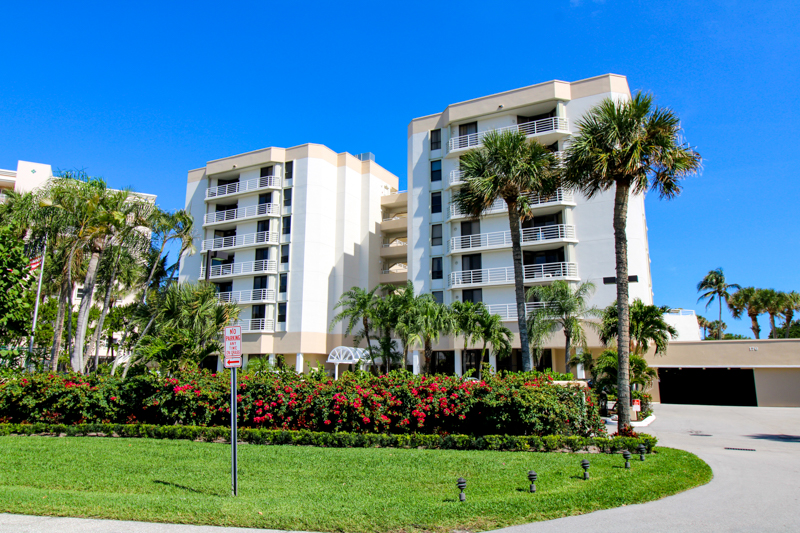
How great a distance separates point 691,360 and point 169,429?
30937 millimetres

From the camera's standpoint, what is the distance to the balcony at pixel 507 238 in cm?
3394

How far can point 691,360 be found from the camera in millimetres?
33094

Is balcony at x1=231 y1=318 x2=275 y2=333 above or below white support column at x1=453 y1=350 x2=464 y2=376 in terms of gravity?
above

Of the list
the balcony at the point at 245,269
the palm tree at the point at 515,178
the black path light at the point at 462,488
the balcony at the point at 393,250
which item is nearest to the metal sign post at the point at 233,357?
the black path light at the point at 462,488

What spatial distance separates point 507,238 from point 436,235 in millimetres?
5550

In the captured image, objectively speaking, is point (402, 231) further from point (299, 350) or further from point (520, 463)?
point (520, 463)

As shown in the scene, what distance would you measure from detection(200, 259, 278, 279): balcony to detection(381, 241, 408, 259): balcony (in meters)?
9.82

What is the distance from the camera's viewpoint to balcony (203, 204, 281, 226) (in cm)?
4391

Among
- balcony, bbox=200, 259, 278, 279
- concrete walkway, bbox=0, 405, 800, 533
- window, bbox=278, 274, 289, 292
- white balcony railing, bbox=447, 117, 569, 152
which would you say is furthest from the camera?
balcony, bbox=200, 259, 278, 279

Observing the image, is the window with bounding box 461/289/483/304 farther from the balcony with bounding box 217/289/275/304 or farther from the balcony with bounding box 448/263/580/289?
the balcony with bounding box 217/289/275/304

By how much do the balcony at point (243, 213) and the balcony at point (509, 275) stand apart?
16.7 m

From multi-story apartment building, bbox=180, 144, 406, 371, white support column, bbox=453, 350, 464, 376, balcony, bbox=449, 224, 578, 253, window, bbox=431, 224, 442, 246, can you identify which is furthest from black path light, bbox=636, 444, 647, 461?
multi-story apartment building, bbox=180, 144, 406, 371

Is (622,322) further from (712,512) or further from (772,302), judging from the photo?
(772,302)

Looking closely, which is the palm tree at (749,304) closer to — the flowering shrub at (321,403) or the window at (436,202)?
the window at (436,202)
